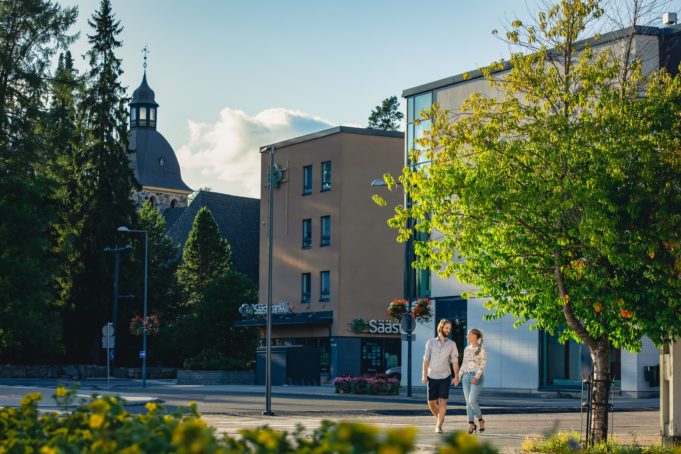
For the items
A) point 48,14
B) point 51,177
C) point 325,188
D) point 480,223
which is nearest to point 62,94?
point 48,14

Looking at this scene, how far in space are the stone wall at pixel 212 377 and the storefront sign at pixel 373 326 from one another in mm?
6287

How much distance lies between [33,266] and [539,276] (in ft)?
137

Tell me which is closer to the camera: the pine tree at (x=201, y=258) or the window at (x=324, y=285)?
the window at (x=324, y=285)

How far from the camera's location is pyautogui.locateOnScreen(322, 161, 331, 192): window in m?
60.2

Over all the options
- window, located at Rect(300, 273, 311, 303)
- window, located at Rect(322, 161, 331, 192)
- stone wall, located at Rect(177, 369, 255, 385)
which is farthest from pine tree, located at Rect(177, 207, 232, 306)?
window, located at Rect(322, 161, 331, 192)

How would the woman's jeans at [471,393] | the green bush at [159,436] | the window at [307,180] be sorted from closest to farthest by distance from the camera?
the green bush at [159,436]
the woman's jeans at [471,393]
the window at [307,180]

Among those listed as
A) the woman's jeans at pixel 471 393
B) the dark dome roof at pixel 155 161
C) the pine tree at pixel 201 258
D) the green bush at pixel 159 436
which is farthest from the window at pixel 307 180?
the dark dome roof at pixel 155 161

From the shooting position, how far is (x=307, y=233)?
61.8 meters

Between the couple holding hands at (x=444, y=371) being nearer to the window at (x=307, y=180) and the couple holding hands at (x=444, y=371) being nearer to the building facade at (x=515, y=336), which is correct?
the building facade at (x=515, y=336)

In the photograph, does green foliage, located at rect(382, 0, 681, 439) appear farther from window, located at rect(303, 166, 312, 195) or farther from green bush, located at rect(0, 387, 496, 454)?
window, located at rect(303, 166, 312, 195)

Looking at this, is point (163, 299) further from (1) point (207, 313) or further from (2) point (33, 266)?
(2) point (33, 266)

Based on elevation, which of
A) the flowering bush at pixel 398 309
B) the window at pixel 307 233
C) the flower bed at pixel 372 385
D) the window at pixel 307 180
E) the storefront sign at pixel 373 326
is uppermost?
the window at pixel 307 180

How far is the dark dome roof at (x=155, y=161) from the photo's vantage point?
12556 cm

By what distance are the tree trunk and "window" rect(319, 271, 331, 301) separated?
143ft
